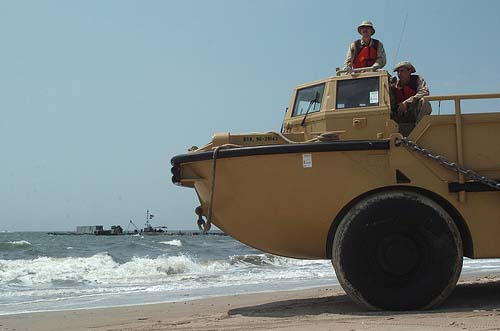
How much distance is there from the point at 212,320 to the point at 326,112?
2.33m

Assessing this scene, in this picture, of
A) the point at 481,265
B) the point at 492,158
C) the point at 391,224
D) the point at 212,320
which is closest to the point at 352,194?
the point at 391,224

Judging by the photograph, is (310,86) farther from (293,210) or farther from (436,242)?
(436,242)

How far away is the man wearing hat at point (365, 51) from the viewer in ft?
24.1

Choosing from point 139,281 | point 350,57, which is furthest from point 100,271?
point 350,57

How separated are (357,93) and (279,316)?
233 cm

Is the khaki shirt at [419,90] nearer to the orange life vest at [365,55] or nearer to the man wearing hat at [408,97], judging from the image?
the man wearing hat at [408,97]

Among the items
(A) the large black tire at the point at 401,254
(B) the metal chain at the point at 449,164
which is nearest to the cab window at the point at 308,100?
(B) the metal chain at the point at 449,164

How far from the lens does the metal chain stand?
19.4ft

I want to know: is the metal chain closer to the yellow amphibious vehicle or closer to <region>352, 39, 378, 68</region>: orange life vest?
the yellow amphibious vehicle

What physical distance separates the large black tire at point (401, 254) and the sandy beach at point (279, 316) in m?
0.17

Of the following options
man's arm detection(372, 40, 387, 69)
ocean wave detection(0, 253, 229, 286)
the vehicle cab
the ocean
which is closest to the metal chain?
the vehicle cab

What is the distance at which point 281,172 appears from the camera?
613cm

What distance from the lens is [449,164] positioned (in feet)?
19.4

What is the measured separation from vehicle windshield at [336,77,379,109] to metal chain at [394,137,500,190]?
67 cm
